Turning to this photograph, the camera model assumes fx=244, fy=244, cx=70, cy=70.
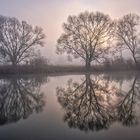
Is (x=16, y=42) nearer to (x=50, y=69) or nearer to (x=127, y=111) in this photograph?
(x=50, y=69)

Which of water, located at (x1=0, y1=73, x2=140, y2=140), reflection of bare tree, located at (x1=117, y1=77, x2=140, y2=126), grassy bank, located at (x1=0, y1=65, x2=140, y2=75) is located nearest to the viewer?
water, located at (x1=0, y1=73, x2=140, y2=140)

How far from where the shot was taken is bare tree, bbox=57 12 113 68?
46219mm

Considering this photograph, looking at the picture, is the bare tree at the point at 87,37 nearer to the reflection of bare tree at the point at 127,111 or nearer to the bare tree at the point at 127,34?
the bare tree at the point at 127,34

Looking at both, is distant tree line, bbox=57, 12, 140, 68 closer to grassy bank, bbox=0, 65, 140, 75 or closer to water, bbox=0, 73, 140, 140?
grassy bank, bbox=0, 65, 140, 75

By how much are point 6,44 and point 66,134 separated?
42.6 metres

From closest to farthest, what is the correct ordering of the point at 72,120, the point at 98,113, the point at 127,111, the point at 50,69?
1. the point at 72,120
2. the point at 98,113
3. the point at 127,111
4. the point at 50,69

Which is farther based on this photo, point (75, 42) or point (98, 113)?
point (75, 42)

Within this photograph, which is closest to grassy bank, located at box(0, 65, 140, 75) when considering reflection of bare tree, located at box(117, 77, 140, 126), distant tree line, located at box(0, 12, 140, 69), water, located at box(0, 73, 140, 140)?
distant tree line, located at box(0, 12, 140, 69)

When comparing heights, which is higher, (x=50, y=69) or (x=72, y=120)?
(x=50, y=69)

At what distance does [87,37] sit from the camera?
47094 millimetres

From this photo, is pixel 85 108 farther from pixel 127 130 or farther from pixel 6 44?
pixel 6 44

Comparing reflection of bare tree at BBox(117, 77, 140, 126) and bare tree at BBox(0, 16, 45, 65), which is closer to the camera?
reflection of bare tree at BBox(117, 77, 140, 126)

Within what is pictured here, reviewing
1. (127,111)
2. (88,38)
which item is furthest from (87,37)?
(127,111)

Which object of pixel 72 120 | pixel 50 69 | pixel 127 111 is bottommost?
pixel 72 120
